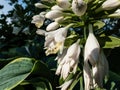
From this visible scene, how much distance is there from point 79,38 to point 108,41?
13cm

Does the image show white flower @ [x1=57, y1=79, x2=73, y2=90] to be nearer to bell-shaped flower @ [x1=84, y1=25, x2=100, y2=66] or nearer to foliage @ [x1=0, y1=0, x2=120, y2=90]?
foliage @ [x1=0, y1=0, x2=120, y2=90]

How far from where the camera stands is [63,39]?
1.85 metres

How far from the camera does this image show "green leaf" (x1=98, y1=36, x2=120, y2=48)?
193cm

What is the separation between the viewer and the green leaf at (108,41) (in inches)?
75.9

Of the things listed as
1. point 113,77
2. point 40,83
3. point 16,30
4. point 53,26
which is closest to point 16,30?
point 16,30

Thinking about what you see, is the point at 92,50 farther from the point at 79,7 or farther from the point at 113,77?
the point at 113,77

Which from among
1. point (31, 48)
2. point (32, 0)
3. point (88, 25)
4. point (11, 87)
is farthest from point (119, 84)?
point (32, 0)

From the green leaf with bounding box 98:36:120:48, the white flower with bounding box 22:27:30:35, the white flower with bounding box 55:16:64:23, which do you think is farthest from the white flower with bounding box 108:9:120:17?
the white flower with bounding box 22:27:30:35

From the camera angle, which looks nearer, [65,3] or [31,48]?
[65,3]

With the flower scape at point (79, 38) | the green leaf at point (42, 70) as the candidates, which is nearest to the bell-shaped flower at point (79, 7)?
the flower scape at point (79, 38)

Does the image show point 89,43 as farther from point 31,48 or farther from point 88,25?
point 31,48

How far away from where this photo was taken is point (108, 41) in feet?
6.42

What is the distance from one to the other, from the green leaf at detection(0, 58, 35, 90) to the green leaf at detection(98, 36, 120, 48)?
0.40 metres

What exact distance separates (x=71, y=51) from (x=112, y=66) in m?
0.46
